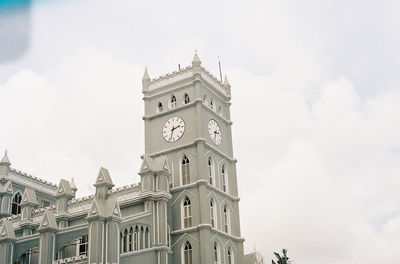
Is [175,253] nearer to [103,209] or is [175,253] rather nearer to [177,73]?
[103,209]

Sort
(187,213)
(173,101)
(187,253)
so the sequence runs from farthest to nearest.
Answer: (173,101)
(187,213)
(187,253)

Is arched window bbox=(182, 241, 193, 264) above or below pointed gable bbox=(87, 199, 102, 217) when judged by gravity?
below

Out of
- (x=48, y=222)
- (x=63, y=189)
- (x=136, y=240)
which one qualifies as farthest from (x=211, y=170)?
(x=48, y=222)

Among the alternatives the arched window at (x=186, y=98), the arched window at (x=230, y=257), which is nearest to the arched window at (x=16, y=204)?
the arched window at (x=186, y=98)

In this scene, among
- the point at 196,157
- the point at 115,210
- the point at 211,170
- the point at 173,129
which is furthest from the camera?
the point at 173,129

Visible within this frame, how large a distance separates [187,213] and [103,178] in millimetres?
7940

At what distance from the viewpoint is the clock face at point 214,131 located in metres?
58.8

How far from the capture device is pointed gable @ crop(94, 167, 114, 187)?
52875 millimetres

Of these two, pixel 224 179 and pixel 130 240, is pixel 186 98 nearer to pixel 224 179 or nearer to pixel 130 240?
pixel 224 179

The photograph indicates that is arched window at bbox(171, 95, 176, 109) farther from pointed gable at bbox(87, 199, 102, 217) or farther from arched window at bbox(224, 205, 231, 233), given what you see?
pointed gable at bbox(87, 199, 102, 217)

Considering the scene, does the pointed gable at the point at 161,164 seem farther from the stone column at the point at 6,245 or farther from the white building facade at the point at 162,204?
the stone column at the point at 6,245

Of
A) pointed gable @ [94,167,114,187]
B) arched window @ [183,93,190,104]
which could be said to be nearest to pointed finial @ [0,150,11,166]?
pointed gable @ [94,167,114,187]

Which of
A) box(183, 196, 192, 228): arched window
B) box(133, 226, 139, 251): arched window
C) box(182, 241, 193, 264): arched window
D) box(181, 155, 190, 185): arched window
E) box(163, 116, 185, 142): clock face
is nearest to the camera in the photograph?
box(133, 226, 139, 251): arched window

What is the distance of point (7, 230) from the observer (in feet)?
175
